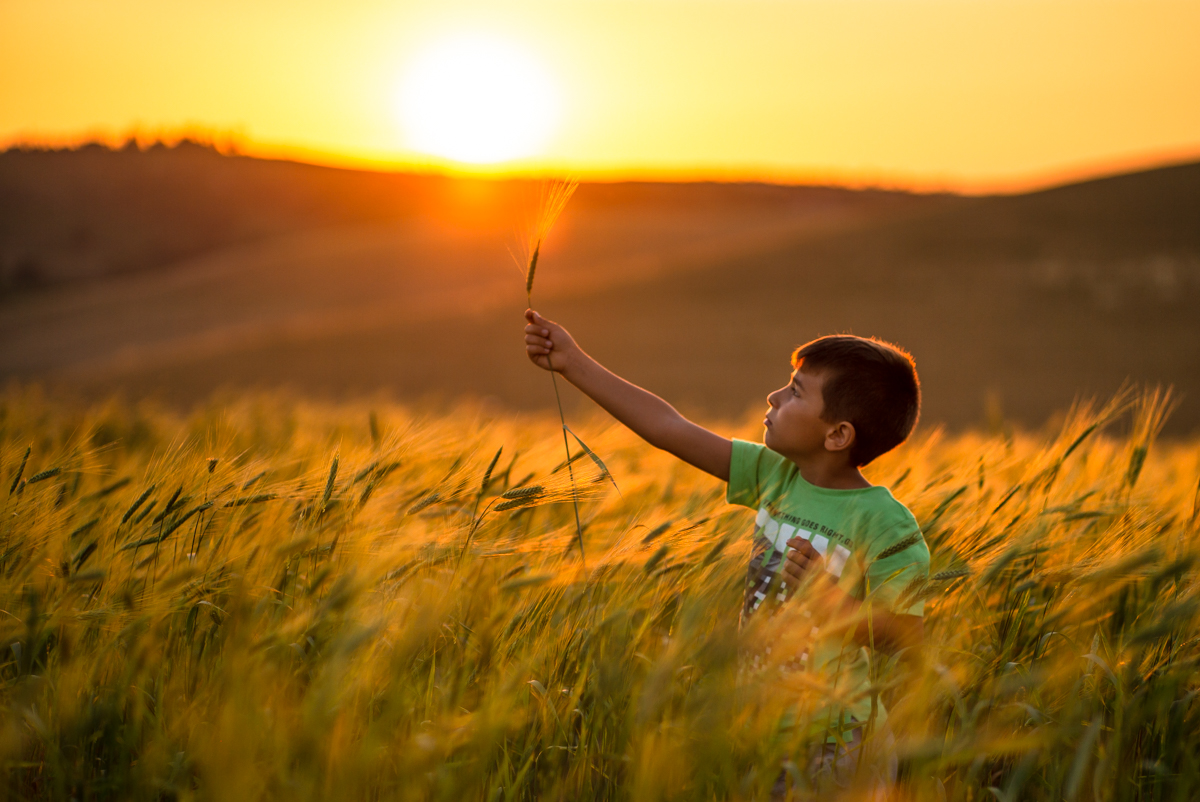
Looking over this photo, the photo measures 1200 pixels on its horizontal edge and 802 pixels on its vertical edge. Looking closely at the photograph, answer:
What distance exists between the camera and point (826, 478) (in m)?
1.86

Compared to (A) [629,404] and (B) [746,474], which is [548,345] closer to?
(A) [629,404]

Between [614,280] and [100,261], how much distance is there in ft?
124

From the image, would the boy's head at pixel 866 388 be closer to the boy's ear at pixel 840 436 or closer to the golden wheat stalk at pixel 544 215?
the boy's ear at pixel 840 436

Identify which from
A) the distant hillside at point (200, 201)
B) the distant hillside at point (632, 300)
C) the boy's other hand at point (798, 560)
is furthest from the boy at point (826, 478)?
the distant hillside at point (200, 201)

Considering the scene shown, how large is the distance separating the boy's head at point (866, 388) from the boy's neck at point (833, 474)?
57 mm

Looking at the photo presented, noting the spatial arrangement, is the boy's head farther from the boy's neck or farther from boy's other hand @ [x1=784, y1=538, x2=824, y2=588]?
boy's other hand @ [x1=784, y1=538, x2=824, y2=588]

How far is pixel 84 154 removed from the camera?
47.3m

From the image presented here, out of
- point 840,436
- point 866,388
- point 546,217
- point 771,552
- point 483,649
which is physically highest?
point 546,217

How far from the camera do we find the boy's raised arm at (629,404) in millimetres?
1925

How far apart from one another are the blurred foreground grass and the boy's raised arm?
0.49 feet

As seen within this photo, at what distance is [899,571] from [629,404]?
72 cm

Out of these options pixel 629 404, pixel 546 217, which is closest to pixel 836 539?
pixel 629 404

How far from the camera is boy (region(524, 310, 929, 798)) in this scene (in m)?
1.49

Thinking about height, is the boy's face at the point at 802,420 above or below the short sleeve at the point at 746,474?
above
